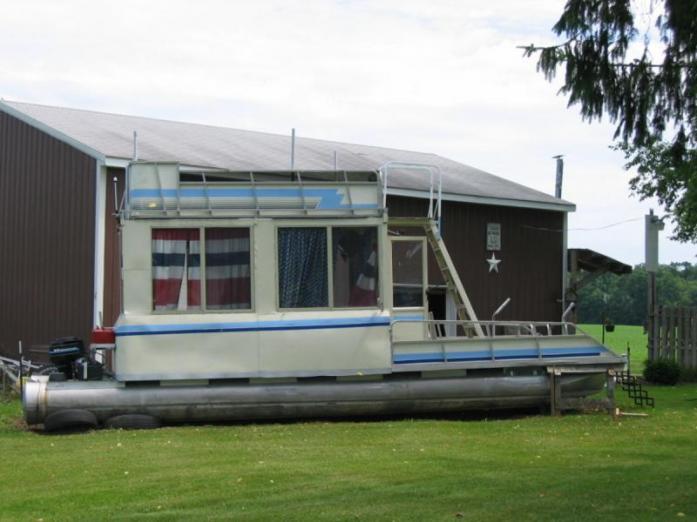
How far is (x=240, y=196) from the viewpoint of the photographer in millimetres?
14312

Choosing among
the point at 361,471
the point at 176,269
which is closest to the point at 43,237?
the point at 176,269

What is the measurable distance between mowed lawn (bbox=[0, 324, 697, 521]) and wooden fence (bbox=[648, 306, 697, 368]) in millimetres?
10161

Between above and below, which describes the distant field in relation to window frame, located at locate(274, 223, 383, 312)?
below

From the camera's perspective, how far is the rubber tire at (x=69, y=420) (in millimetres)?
13414

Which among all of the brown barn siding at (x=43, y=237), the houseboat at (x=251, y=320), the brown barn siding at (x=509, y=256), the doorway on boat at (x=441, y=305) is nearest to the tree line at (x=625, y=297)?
the brown barn siding at (x=509, y=256)

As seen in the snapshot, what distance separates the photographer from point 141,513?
8.50 meters

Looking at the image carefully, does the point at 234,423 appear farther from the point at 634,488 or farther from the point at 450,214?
the point at 450,214

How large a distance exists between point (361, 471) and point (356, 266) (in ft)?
15.0

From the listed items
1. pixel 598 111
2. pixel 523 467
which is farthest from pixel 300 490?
pixel 598 111

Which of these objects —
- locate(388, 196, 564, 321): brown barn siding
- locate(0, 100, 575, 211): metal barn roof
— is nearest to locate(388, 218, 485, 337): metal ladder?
locate(0, 100, 575, 211): metal barn roof

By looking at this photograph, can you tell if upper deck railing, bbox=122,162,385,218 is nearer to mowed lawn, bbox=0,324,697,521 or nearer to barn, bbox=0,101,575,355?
mowed lawn, bbox=0,324,697,521

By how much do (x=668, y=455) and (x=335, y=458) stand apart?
340 centimetres

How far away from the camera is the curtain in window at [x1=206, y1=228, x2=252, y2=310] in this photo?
1416 cm

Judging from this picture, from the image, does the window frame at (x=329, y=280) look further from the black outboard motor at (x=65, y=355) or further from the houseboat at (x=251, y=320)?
the black outboard motor at (x=65, y=355)
